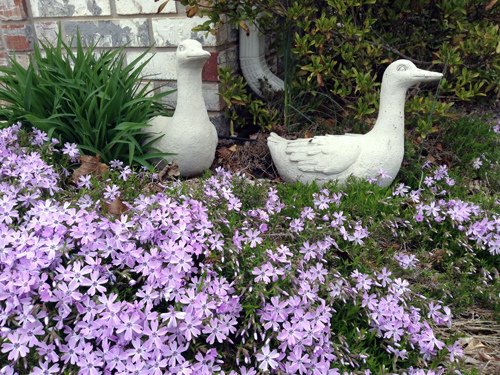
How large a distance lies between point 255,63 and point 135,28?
88 cm

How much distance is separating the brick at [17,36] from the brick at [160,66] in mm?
926

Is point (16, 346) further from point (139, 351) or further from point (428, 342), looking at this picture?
point (428, 342)

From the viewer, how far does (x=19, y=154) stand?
2297 mm

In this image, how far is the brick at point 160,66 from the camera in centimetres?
345

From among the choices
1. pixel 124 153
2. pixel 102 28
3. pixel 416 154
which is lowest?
pixel 416 154

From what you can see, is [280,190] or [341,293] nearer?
[341,293]

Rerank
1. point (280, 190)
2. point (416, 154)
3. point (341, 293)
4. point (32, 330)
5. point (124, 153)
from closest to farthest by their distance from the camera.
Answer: point (32, 330), point (341, 293), point (280, 190), point (124, 153), point (416, 154)

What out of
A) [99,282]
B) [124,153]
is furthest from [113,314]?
[124,153]

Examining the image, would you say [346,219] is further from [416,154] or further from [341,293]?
[416,154]

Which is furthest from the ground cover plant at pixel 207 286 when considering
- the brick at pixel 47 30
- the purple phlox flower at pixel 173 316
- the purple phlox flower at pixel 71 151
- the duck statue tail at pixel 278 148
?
the brick at pixel 47 30

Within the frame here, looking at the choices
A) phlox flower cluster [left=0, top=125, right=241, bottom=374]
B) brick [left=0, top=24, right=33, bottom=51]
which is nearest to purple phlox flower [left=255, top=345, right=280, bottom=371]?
phlox flower cluster [left=0, top=125, right=241, bottom=374]

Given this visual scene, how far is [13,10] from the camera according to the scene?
3738 mm

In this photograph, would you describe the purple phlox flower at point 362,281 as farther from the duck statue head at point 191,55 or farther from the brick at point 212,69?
the brick at point 212,69

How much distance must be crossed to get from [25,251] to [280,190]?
129 cm
